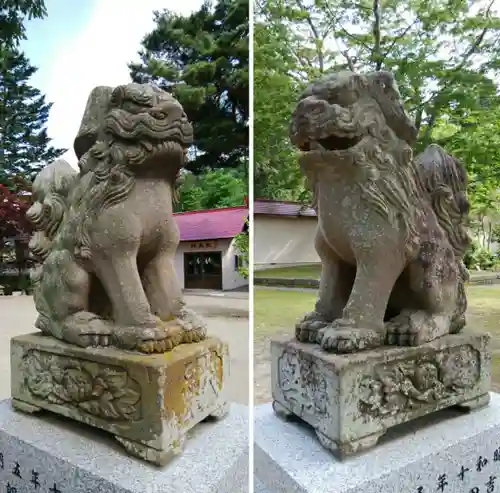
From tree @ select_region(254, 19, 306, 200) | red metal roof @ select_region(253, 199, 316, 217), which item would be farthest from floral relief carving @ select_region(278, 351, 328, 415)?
red metal roof @ select_region(253, 199, 316, 217)

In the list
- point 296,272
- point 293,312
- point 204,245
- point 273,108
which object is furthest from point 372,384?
point 204,245

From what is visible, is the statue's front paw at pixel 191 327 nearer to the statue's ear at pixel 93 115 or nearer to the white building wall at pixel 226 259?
the statue's ear at pixel 93 115

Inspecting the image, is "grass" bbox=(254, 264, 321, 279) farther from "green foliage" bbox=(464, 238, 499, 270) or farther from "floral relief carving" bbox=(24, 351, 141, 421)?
"green foliage" bbox=(464, 238, 499, 270)

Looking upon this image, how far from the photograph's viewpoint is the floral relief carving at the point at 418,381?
130 centimetres

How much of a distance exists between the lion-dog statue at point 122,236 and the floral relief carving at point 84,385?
0.27 ft

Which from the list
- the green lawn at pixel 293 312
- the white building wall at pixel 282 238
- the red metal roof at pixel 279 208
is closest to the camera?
the green lawn at pixel 293 312

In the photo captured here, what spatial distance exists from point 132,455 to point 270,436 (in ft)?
1.44

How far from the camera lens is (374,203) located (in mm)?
1336

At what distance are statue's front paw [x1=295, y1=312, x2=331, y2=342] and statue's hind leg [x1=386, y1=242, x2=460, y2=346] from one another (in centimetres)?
22

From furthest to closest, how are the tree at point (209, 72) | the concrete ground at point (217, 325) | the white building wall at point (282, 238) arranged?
1. the white building wall at point (282, 238)
2. the tree at point (209, 72)
3. the concrete ground at point (217, 325)

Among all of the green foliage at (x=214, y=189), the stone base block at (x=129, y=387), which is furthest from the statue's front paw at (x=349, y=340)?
the green foliage at (x=214, y=189)

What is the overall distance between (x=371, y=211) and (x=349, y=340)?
1.25ft

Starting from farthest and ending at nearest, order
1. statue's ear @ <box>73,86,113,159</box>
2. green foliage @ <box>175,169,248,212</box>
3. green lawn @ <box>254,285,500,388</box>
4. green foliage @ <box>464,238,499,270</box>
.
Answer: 1. green foliage @ <box>464,238,499,270</box>
2. green foliage @ <box>175,169,248,212</box>
3. green lawn @ <box>254,285,500,388</box>
4. statue's ear @ <box>73,86,113,159</box>

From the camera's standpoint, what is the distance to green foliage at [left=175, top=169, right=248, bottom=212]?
14.5 ft
